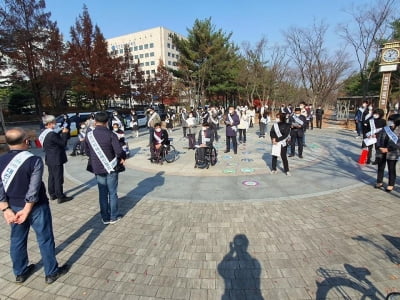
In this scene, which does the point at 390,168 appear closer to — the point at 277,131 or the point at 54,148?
the point at 277,131

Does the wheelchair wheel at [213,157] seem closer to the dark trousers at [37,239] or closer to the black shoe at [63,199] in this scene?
the black shoe at [63,199]

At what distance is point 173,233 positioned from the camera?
153 inches

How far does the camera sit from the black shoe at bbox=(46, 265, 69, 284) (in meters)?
2.87

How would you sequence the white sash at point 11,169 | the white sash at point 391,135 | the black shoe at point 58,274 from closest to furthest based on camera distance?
the white sash at point 11,169 < the black shoe at point 58,274 < the white sash at point 391,135

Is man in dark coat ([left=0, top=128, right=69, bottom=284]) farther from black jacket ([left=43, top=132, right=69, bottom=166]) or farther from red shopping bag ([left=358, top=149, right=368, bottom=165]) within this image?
red shopping bag ([left=358, top=149, right=368, bottom=165])

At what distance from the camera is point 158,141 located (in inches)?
327

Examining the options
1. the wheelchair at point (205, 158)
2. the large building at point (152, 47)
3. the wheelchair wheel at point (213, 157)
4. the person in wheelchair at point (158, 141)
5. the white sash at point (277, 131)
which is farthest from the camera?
the large building at point (152, 47)

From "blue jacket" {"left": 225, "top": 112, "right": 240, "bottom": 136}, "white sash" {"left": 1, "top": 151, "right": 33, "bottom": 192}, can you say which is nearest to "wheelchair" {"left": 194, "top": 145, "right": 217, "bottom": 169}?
"blue jacket" {"left": 225, "top": 112, "right": 240, "bottom": 136}

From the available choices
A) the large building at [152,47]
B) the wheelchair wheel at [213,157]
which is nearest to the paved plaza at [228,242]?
the wheelchair wheel at [213,157]

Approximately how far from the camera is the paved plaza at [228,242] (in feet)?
8.98

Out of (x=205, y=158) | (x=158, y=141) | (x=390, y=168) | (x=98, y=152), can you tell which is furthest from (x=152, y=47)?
(x=390, y=168)

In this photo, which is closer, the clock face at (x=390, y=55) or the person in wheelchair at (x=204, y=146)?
the person in wheelchair at (x=204, y=146)

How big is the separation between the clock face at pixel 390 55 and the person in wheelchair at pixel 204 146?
42.0 feet

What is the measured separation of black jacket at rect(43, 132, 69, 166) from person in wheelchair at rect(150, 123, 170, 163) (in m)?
3.40
